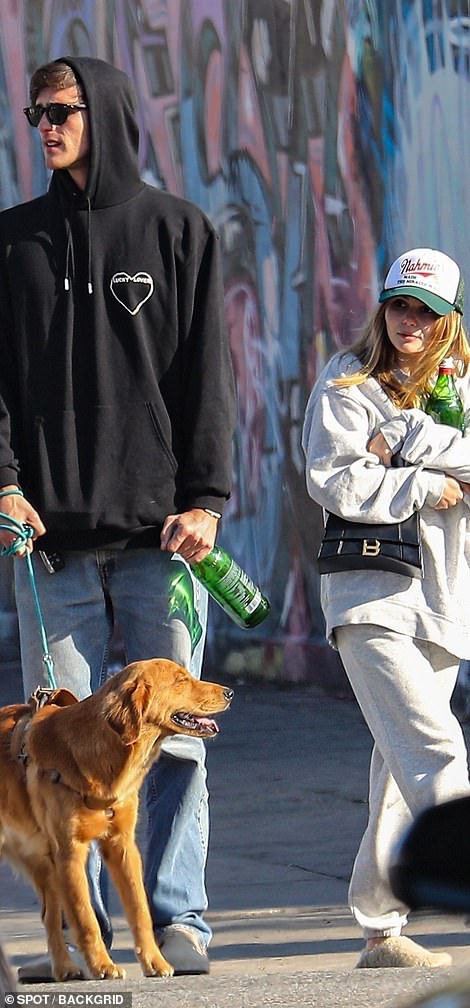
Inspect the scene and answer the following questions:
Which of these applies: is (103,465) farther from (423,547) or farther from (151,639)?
(423,547)

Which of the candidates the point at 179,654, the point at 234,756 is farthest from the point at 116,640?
the point at 179,654

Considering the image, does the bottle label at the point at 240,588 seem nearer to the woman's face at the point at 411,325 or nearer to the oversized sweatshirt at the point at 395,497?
the oversized sweatshirt at the point at 395,497

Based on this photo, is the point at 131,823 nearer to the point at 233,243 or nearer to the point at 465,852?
the point at 465,852

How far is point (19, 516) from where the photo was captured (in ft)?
17.0

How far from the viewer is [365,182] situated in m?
10.7

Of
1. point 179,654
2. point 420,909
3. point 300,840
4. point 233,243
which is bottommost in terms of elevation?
point 300,840

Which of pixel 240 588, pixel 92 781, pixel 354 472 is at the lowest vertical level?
pixel 92 781

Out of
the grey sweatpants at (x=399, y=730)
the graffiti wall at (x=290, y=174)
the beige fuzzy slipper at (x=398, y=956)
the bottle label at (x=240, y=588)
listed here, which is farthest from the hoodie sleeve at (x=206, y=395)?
the graffiti wall at (x=290, y=174)

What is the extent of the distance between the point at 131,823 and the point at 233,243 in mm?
7396

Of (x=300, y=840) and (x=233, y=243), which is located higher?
(x=233, y=243)

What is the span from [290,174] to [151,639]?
6647mm

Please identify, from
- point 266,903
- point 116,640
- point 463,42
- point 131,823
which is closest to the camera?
point 131,823

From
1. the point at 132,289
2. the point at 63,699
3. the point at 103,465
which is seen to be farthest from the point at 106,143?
the point at 63,699

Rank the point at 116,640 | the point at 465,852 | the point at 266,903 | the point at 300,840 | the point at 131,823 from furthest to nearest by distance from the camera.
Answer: the point at 116,640 < the point at 300,840 < the point at 266,903 < the point at 131,823 < the point at 465,852
